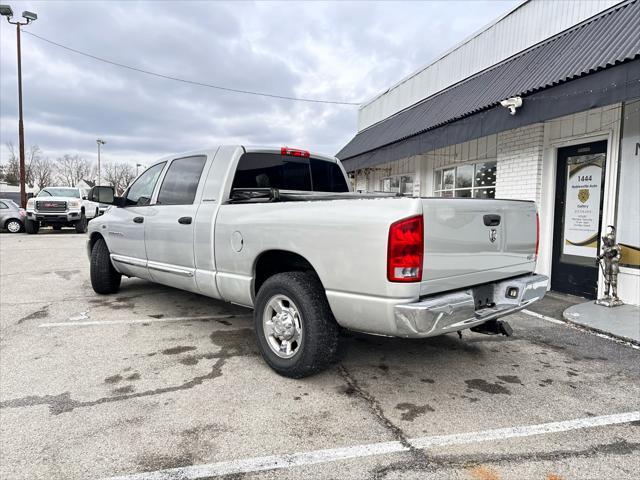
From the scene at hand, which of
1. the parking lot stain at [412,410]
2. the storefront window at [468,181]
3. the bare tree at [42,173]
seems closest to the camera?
the parking lot stain at [412,410]

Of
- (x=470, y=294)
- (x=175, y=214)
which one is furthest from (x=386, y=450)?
(x=175, y=214)

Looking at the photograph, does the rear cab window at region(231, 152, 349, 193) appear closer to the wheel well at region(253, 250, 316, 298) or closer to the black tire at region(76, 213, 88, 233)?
the wheel well at region(253, 250, 316, 298)

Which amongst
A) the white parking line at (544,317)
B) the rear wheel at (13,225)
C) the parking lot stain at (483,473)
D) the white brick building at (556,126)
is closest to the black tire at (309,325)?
the parking lot stain at (483,473)

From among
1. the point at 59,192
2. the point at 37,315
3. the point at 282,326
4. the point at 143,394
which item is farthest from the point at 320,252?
the point at 59,192

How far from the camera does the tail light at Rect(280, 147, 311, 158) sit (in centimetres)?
457

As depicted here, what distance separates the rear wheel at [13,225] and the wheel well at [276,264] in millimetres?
19861

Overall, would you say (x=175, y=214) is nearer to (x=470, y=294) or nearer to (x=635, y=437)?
(x=470, y=294)

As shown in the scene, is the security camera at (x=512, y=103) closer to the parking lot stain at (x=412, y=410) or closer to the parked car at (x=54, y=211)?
the parking lot stain at (x=412, y=410)

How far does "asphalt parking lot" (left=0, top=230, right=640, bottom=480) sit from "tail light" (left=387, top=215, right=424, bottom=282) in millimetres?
993

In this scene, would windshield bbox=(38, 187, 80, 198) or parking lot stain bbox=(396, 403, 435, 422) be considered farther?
windshield bbox=(38, 187, 80, 198)

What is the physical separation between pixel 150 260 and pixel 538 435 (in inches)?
164

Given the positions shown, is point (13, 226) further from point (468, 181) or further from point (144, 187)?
point (468, 181)

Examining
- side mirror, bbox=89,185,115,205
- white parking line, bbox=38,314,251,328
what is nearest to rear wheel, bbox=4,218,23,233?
side mirror, bbox=89,185,115,205

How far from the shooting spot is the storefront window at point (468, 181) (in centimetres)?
884
